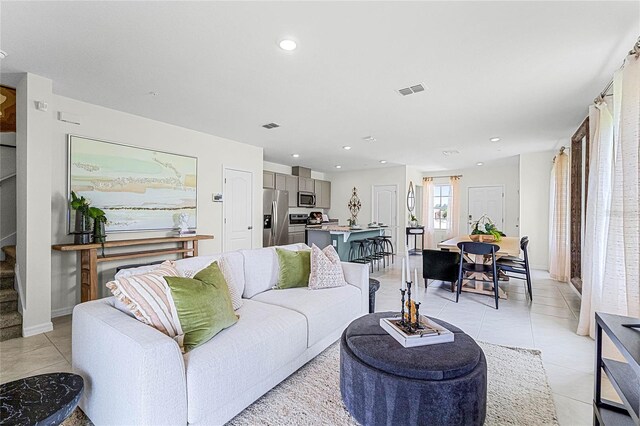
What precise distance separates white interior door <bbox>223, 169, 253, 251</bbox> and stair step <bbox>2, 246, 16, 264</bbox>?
2.65 m

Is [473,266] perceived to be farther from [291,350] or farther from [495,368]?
[291,350]

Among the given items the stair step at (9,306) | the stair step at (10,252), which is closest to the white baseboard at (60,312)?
the stair step at (9,306)

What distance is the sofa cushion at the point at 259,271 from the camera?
2.62 metres

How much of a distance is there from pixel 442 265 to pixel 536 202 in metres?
3.29

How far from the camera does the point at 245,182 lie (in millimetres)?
5711

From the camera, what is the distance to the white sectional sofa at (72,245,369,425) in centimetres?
129

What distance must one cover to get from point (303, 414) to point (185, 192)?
12.6ft

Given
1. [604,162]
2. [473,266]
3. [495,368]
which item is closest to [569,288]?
[473,266]

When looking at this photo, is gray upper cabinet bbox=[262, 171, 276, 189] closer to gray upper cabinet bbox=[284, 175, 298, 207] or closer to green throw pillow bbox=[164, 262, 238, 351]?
gray upper cabinet bbox=[284, 175, 298, 207]

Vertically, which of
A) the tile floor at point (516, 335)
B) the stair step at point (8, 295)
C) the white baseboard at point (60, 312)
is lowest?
the tile floor at point (516, 335)

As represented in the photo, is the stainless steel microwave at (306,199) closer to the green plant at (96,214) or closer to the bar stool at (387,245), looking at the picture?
the bar stool at (387,245)

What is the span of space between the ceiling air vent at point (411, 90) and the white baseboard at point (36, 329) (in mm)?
4363

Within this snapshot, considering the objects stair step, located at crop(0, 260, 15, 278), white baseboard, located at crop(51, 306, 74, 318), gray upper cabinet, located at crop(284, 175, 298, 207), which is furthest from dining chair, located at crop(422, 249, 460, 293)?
stair step, located at crop(0, 260, 15, 278)

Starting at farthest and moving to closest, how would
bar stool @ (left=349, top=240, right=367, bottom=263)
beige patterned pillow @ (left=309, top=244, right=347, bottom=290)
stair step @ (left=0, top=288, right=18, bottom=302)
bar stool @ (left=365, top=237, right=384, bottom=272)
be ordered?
bar stool @ (left=365, top=237, right=384, bottom=272) < bar stool @ (left=349, top=240, right=367, bottom=263) < stair step @ (left=0, top=288, right=18, bottom=302) < beige patterned pillow @ (left=309, top=244, right=347, bottom=290)
